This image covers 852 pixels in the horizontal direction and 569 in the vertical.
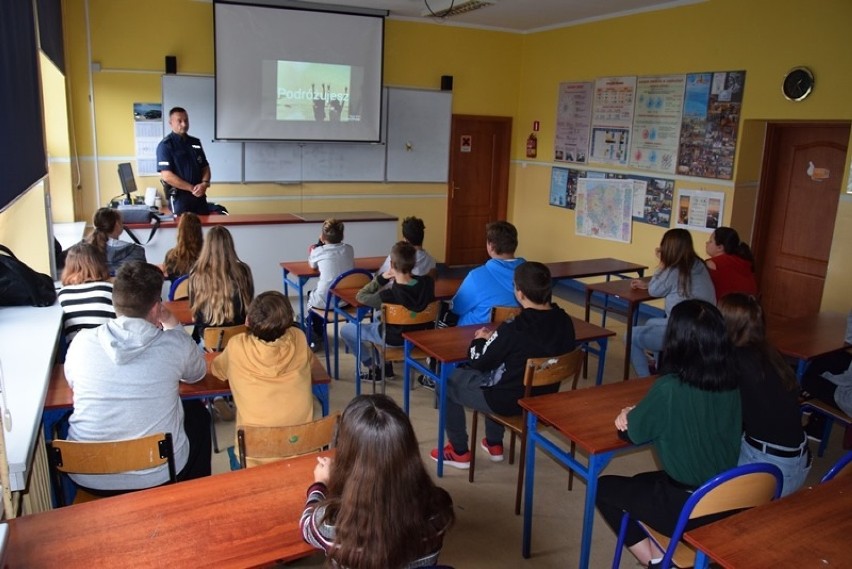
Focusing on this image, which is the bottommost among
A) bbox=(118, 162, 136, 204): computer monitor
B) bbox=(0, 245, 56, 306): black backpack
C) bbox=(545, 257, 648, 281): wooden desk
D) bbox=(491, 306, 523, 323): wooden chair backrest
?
bbox=(545, 257, 648, 281): wooden desk

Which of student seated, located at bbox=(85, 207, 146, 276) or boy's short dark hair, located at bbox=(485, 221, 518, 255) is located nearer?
boy's short dark hair, located at bbox=(485, 221, 518, 255)

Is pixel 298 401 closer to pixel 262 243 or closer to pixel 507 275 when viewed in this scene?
pixel 507 275

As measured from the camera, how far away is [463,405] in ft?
11.5

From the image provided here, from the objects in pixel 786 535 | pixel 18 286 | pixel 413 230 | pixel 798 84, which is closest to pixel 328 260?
pixel 413 230

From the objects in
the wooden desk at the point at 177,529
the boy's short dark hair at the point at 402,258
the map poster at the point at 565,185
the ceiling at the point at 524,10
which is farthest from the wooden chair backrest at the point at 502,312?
the map poster at the point at 565,185

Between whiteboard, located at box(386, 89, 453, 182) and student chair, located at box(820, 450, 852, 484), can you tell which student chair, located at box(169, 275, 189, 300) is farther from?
whiteboard, located at box(386, 89, 453, 182)

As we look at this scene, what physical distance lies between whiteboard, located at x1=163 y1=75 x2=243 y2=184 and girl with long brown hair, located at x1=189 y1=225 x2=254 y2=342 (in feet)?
13.3

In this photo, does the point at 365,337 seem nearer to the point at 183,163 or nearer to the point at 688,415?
the point at 688,415

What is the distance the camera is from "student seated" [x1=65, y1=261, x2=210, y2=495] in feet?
7.59

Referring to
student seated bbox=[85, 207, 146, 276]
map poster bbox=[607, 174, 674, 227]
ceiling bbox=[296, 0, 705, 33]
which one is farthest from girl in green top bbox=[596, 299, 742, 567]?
ceiling bbox=[296, 0, 705, 33]

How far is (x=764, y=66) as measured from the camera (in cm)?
577

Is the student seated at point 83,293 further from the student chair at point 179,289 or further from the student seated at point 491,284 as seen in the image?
the student seated at point 491,284

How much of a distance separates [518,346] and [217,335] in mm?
1547

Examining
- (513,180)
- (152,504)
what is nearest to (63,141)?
(513,180)
